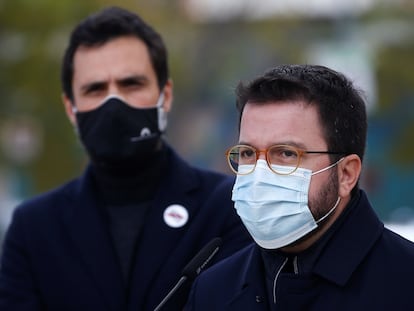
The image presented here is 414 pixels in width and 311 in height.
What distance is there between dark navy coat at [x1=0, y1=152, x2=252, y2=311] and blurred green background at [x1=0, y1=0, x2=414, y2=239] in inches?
626

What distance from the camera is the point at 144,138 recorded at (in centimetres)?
529

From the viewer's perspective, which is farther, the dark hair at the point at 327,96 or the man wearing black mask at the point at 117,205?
the man wearing black mask at the point at 117,205

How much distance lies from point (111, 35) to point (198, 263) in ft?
4.72

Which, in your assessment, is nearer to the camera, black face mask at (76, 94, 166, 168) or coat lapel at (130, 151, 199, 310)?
coat lapel at (130, 151, 199, 310)

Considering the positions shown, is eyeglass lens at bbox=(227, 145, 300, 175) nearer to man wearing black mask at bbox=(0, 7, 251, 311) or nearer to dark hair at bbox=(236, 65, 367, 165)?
dark hair at bbox=(236, 65, 367, 165)

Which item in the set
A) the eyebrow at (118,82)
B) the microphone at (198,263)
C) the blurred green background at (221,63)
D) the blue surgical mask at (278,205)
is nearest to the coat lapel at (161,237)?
the microphone at (198,263)

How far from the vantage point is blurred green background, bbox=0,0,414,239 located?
21.7 meters

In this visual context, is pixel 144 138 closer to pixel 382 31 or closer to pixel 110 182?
pixel 110 182

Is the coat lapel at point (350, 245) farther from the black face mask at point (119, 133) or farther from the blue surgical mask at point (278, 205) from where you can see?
the black face mask at point (119, 133)

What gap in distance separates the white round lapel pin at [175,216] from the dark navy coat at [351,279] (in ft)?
3.28

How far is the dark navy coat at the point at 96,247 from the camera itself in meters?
4.92

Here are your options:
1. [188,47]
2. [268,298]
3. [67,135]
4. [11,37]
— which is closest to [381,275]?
[268,298]

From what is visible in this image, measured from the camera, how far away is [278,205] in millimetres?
4039

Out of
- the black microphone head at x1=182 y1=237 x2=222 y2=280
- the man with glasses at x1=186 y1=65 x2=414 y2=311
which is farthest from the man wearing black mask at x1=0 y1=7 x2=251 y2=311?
the man with glasses at x1=186 y1=65 x2=414 y2=311
